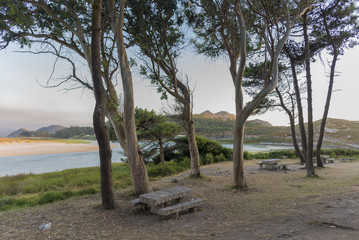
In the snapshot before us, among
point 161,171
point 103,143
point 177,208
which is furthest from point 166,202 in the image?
point 161,171

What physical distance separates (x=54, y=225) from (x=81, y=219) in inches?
18.4

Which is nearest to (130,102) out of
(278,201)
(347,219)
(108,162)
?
(108,162)

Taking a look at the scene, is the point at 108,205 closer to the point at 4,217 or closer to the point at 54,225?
the point at 54,225

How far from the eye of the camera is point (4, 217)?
4.54m

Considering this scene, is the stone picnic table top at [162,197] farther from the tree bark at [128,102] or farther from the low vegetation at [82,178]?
the low vegetation at [82,178]

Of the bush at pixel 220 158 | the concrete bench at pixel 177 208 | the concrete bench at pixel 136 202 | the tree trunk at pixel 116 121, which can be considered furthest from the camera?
the bush at pixel 220 158

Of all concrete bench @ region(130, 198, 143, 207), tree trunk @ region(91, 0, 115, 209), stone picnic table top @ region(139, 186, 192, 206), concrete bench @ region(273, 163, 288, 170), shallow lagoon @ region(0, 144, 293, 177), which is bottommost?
shallow lagoon @ region(0, 144, 293, 177)

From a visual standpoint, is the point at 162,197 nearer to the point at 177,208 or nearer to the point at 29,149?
the point at 177,208

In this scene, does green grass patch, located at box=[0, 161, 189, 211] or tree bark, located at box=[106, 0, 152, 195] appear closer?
tree bark, located at box=[106, 0, 152, 195]

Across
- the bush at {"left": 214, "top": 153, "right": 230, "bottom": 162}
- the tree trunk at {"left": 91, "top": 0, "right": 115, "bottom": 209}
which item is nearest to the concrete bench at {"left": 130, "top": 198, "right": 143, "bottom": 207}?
the tree trunk at {"left": 91, "top": 0, "right": 115, "bottom": 209}

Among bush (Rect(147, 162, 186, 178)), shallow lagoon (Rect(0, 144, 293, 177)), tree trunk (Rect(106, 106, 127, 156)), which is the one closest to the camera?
tree trunk (Rect(106, 106, 127, 156))

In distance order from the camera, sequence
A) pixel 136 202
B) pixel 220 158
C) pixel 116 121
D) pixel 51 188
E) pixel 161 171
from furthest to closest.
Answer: pixel 220 158 < pixel 161 171 < pixel 51 188 < pixel 116 121 < pixel 136 202

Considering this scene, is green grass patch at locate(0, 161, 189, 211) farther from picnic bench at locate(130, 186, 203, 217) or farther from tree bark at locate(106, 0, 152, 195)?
picnic bench at locate(130, 186, 203, 217)

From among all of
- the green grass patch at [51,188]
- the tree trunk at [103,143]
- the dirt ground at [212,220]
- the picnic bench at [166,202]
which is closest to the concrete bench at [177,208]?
the picnic bench at [166,202]
